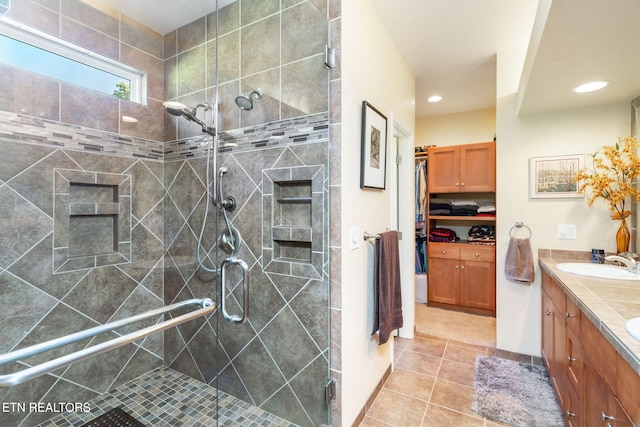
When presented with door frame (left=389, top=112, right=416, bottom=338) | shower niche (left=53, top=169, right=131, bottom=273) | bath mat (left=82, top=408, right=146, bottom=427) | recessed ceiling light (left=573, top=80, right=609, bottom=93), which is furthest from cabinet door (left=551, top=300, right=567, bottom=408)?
shower niche (left=53, top=169, right=131, bottom=273)

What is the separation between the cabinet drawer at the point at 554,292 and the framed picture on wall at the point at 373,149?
4.26ft

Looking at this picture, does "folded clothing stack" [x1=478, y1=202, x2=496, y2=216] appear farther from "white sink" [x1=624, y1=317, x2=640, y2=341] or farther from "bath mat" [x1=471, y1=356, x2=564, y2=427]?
"white sink" [x1=624, y1=317, x2=640, y2=341]

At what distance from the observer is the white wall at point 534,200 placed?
7.68 ft

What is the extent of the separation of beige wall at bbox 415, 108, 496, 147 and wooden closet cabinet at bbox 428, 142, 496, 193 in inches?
28.0

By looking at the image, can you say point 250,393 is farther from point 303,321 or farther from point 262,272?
point 262,272

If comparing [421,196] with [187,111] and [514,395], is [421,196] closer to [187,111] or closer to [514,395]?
[514,395]

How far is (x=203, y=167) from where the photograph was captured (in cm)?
194

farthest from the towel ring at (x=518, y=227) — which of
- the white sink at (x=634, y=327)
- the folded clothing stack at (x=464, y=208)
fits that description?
the white sink at (x=634, y=327)

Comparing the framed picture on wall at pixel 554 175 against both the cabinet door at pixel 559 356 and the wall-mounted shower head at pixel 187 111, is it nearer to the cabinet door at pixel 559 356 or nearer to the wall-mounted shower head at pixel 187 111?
the cabinet door at pixel 559 356

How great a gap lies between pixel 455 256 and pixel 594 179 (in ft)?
6.05

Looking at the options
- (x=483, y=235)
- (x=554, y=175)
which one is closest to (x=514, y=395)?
(x=554, y=175)

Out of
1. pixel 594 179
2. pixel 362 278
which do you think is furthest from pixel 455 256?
pixel 362 278

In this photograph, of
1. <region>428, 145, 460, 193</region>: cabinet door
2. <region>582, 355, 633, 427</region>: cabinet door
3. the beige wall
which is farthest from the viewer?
the beige wall

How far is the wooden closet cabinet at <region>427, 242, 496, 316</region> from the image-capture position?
3678 mm
